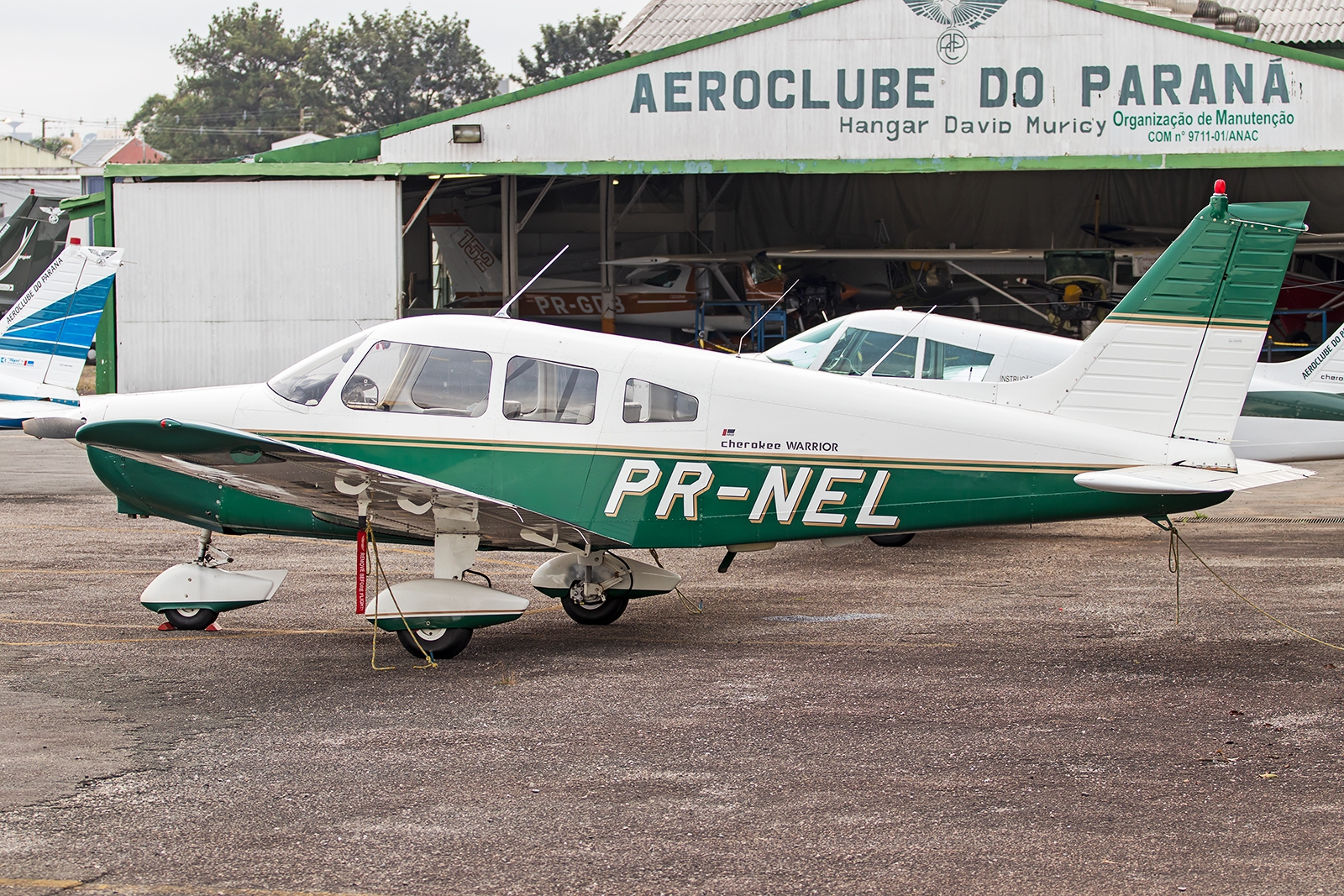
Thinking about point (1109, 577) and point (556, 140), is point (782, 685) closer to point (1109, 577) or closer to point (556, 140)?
point (1109, 577)

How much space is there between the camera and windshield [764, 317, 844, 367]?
13545mm

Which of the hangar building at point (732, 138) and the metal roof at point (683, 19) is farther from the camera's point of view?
the metal roof at point (683, 19)

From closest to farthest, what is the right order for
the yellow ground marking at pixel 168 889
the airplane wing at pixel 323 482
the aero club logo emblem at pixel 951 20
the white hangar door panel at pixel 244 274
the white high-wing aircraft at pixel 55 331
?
the yellow ground marking at pixel 168 889
the airplane wing at pixel 323 482
the white high-wing aircraft at pixel 55 331
the aero club logo emblem at pixel 951 20
the white hangar door panel at pixel 244 274

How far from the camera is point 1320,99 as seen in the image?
21.6 meters

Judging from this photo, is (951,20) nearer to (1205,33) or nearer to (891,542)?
(1205,33)

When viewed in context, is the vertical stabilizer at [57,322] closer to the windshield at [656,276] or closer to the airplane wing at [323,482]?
the airplane wing at [323,482]

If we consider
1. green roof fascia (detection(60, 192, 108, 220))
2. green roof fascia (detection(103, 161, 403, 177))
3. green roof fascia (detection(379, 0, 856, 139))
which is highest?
green roof fascia (detection(379, 0, 856, 139))

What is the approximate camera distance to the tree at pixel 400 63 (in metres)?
104

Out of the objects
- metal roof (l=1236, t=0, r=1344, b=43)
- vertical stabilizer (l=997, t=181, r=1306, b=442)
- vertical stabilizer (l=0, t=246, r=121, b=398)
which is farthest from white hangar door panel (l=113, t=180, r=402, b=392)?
metal roof (l=1236, t=0, r=1344, b=43)

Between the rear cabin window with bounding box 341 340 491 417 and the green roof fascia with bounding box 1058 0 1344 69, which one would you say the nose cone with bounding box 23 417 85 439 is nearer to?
the rear cabin window with bounding box 341 340 491 417

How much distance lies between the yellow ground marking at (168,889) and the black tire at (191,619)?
419cm

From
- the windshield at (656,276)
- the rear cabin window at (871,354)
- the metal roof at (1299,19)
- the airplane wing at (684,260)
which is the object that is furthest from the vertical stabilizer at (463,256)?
the rear cabin window at (871,354)

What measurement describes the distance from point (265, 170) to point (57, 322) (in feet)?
23.8

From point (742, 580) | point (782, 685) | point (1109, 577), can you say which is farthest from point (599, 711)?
point (1109, 577)
